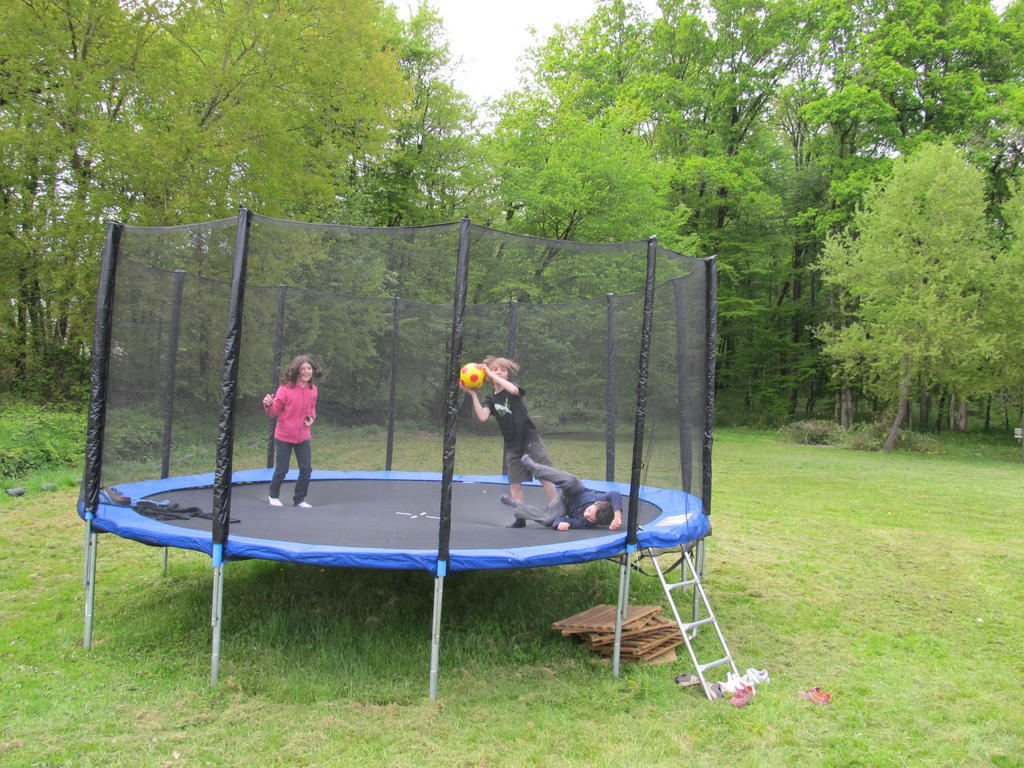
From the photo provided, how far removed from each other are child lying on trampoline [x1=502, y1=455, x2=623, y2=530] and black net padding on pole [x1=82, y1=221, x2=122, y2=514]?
206cm

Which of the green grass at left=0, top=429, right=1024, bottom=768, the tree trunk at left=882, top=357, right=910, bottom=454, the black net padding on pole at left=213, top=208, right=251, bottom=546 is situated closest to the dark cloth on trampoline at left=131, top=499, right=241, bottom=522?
the green grass at left=0, top=429, right=1024, bottom=768

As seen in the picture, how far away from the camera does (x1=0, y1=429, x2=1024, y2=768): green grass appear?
2326 millimetres

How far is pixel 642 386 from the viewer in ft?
9.87

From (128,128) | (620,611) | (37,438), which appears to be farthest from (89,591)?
(128,128)

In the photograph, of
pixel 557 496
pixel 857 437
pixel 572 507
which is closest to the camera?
pixel 572 507

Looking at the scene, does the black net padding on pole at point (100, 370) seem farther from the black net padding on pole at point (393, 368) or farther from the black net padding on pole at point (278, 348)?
the black net padding on pole at point (393, 368)

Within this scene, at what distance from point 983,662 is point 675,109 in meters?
17.0

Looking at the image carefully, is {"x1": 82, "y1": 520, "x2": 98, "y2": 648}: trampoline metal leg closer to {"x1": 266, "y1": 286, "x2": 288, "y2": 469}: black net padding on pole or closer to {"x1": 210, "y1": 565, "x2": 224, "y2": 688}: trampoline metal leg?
{"x1": 210, "y1": 565, "x2": 224, "y2": 688}: trampoline metal leg

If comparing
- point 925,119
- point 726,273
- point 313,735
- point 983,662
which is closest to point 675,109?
point 726,273

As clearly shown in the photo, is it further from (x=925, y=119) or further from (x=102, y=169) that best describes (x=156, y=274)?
(x=925, y=119)

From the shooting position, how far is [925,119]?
54.7 ft

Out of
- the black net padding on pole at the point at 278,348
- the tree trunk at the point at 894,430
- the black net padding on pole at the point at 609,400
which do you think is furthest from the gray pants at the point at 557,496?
the tree trunk at the point at 894,430

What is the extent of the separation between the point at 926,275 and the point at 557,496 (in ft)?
39.2

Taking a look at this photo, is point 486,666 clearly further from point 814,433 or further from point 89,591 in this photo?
point 814,433
